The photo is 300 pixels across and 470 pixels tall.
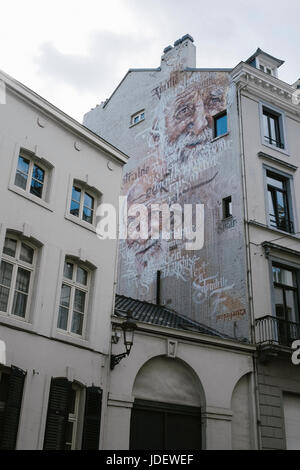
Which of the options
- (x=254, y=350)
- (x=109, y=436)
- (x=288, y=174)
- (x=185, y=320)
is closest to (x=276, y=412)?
(x=254, y=350)

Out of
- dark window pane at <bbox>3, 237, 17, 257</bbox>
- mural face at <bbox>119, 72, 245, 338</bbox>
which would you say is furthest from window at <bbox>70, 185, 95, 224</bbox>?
mural face at <bbox>119, 72, 245, 338</bbox>

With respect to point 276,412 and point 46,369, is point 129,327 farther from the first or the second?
point 276,412

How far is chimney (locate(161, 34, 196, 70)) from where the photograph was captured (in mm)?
27344

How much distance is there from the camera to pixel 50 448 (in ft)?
42.7

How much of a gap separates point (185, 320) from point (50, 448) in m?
9.58

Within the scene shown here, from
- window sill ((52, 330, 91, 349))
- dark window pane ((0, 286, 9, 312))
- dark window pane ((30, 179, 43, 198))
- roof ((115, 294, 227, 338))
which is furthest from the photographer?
roof ((115, 294, 227, 338))

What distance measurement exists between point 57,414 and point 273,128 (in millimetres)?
16338

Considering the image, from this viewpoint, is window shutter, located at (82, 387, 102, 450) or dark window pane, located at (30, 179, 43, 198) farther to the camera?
dark window pane, located at (30, 179, 43, 198)

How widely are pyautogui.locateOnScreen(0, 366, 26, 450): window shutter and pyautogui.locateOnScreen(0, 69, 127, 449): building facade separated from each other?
0.9 inches

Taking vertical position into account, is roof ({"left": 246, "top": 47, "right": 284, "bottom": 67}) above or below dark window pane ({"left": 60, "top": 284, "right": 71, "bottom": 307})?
above

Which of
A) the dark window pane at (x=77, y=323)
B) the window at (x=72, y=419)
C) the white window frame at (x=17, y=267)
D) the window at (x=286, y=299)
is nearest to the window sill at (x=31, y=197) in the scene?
the white window frame at (x=17, y=267)

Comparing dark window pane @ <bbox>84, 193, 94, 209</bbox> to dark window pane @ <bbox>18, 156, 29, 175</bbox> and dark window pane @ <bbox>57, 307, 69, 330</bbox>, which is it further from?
dark window pane @ <bbox>57, 307, 69, 330</bbox>

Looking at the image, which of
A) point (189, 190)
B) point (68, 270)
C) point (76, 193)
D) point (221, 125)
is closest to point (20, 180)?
point (76, 193)

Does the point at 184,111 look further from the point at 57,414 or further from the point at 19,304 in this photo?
the point at 57,414
